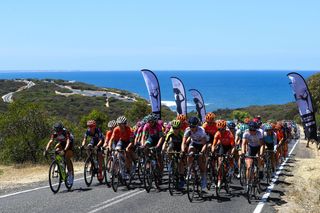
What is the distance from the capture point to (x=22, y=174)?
19.3 meters

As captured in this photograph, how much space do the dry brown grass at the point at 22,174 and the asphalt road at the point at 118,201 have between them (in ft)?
6.79

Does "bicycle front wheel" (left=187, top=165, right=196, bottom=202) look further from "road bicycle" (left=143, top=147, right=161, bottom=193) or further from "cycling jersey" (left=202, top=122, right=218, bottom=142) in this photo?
"cycling jersey" (left=202, top=122, right=218, bottom=142)

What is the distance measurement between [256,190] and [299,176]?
220 inches

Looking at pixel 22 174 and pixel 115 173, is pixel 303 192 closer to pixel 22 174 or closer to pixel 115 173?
pixel 115 173

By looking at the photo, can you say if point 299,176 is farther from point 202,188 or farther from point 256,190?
point 202,188

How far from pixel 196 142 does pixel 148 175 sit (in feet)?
5.62

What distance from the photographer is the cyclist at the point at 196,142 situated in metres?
12.7

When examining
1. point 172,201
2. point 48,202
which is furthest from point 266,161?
point 48,202

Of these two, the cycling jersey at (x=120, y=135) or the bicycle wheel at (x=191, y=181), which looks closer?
the bicycle wheel at (x=191, y=181)

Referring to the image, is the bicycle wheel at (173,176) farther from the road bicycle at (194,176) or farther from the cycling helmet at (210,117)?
the cycling helmet at (210,117)

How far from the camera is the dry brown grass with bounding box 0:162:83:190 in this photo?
15894 millimetres

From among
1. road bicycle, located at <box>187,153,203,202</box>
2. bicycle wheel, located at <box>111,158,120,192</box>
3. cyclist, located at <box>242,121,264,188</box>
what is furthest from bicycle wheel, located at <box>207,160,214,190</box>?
bicycle wheel, located at <box>111,158,120,192</box>

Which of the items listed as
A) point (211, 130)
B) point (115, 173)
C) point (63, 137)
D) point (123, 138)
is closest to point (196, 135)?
point (211, 130)

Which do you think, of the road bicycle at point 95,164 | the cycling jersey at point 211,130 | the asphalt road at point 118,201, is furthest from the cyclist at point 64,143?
the cycling jersey at point 211,130
